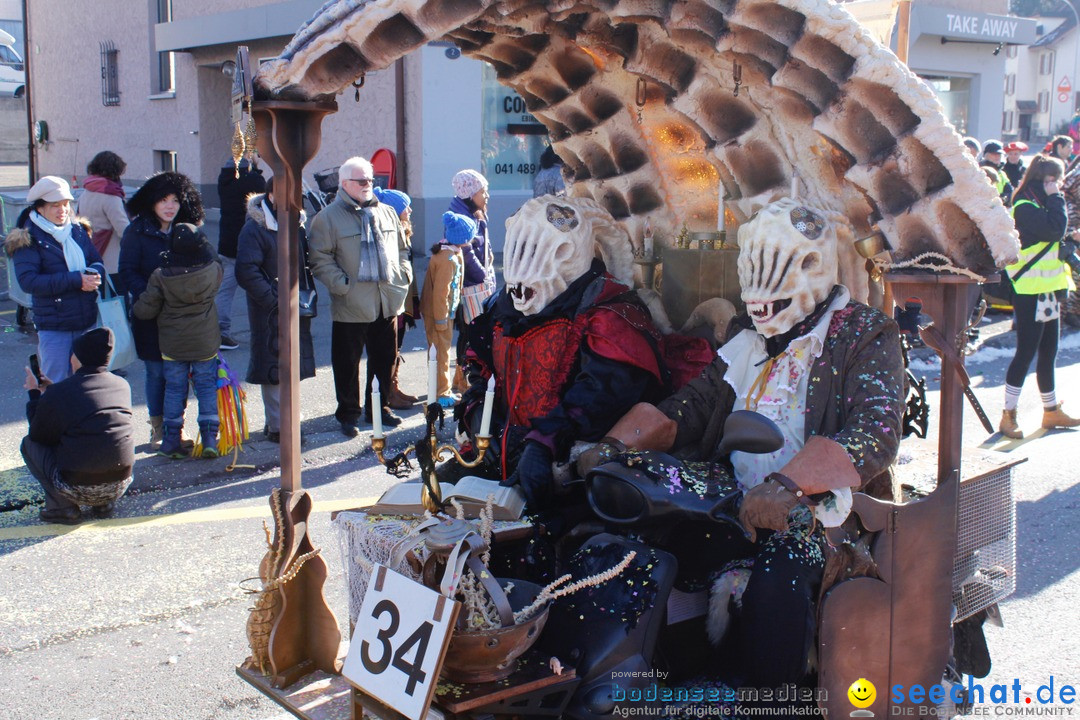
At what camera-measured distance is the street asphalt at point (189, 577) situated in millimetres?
4051

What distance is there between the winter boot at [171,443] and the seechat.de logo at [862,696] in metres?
5.00

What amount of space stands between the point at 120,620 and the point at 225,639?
0.52 m

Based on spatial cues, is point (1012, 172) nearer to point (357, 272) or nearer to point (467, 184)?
point (467, 184)

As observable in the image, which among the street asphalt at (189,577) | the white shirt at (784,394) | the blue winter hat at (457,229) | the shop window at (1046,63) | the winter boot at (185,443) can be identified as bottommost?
the street asphalt at (189,577)

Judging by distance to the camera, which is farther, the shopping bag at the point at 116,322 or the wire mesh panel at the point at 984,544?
the shopping bag at the point at 116,322

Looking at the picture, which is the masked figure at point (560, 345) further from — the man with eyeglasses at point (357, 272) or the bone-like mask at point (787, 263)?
the man with eyeglasses at point (357, 272)

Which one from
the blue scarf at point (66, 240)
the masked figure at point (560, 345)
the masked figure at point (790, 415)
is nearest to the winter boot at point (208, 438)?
the blue scarf at point (66, 240)

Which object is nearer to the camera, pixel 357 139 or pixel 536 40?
pixel 536 40

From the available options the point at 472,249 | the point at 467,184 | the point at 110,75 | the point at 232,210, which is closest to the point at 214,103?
the point at 110,75

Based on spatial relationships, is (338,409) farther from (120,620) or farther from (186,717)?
(186,717)

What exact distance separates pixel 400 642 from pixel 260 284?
4.40 metres

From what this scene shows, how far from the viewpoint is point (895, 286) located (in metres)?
3.07

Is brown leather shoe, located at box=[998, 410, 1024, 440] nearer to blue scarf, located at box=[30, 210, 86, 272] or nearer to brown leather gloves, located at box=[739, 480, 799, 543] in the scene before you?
brown leather gloves, located at box=[739, 480, 799, 543]

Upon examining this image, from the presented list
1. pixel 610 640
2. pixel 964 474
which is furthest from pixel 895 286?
pixel 610 640
